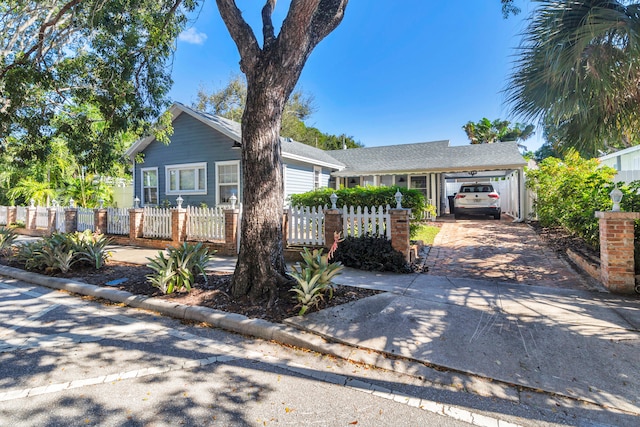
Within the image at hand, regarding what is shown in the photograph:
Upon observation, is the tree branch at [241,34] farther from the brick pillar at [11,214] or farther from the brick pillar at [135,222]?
the brick pillar at [11,214]

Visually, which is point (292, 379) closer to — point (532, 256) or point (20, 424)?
point (20, 424)

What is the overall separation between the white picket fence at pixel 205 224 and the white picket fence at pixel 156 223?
90 centimetres

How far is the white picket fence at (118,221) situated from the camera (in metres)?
10.9

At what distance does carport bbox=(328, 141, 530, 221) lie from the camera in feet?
46.8

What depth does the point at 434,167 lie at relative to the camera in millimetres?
15445

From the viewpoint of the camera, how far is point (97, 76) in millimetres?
8016

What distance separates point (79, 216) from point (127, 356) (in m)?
11.1

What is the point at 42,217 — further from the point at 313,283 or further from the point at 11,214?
the point at 313,283

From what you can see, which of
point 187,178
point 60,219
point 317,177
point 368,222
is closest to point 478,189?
point 317,177

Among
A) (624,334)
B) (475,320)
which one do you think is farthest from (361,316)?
(624,334)

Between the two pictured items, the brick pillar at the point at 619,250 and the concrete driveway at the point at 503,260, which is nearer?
the brick pillar at the point at 619,250

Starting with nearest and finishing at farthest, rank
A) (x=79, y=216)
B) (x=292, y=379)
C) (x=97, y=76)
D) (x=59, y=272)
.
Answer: (x=292, y=379) → (x=59, y=272) → (x=97, y=76) → (x=79, y=216)

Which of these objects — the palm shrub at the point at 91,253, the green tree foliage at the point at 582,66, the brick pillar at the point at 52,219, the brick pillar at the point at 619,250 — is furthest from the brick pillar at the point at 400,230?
the brick pillar at the point at 52,219

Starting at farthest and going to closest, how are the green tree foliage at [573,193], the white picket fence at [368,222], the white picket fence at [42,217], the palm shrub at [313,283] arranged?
the white picket fence at [42,217]
the white picket fence at [368,222]
the green tree foliage at [573,193]
the palm shrub at [313,283]
